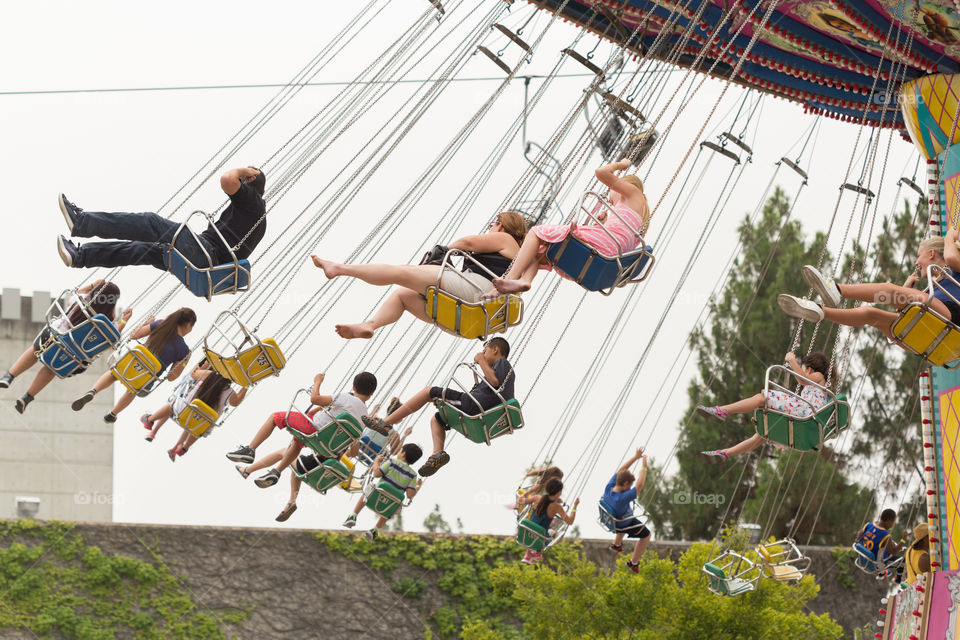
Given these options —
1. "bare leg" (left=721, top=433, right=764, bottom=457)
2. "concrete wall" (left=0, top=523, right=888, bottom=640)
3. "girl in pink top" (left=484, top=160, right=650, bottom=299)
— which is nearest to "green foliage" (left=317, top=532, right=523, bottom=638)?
"concrete wall" (left=0, top=523, right=888, bottom=640)

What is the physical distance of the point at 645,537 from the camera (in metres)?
12.6

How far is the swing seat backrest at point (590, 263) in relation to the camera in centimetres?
866

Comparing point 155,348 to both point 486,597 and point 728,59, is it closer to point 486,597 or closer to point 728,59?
A: point 728,59

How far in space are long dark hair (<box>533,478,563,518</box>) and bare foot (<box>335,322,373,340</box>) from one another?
314 cm

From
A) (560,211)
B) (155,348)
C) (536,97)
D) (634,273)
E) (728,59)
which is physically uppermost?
(728,59)

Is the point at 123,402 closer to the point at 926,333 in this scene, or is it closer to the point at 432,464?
the point at 432,464

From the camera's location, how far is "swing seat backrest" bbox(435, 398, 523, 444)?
9.04 metres

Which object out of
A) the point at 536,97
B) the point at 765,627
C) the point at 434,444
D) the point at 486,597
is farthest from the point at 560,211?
the point at 486,597

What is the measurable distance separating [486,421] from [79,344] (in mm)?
2764

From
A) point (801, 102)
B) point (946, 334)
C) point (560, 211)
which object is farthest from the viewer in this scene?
point (801, 102)

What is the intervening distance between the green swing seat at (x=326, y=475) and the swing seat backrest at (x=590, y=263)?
259 centimetres

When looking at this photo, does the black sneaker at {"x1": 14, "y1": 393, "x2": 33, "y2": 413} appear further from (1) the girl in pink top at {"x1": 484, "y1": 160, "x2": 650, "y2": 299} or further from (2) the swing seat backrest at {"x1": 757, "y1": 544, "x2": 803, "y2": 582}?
(2) the swing seat backrest at {"x1": 757, "y1": 544, "x2": 803, "y2": 582}

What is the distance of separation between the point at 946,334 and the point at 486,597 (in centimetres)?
1100

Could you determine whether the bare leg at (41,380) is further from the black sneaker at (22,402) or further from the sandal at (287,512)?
the sandal at (287,512)
